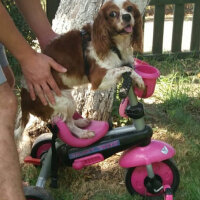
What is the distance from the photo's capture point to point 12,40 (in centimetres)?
207

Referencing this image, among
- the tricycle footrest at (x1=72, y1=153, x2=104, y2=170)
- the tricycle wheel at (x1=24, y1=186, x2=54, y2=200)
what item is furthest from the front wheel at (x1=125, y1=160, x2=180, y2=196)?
the tricycle wheel at (x1=24, y1=186, x2=54, y2=200)

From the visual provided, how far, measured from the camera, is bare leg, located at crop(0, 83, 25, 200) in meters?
1.78

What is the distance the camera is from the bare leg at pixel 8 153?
5.85 ft

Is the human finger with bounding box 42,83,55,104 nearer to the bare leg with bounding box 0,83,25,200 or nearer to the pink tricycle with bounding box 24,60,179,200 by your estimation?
the pink tricycle with bounding box 24,60,179,200

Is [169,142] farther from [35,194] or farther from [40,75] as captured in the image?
[40,75]

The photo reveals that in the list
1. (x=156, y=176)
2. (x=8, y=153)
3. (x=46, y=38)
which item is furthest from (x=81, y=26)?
(x=8, y=153)

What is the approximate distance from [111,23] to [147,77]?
40 centimetres

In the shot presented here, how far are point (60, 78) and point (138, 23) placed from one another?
0.62 metres

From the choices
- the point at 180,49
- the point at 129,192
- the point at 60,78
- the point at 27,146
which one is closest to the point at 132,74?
the point at 60,78

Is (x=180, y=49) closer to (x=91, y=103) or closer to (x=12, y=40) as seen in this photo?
(x=91, y=103)

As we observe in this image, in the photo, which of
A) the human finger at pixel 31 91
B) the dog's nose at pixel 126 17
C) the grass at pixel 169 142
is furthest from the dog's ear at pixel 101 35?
the grass at pixel 169 142

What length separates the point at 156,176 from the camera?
8.85 feet

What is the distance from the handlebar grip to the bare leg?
62cm

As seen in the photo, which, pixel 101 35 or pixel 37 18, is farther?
pixel 37 18
